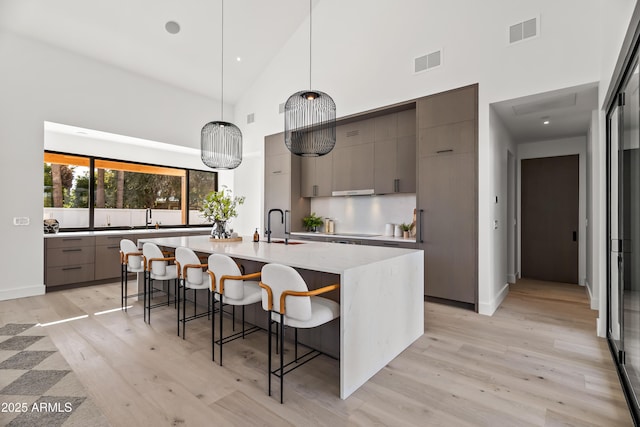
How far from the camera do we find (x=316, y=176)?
576cm

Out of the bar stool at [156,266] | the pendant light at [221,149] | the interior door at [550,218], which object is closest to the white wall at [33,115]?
the pendant light at [221,149]

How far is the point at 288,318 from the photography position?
6.69ft

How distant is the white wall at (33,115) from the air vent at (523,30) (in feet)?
19.6

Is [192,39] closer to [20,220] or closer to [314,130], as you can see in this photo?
[314,130]

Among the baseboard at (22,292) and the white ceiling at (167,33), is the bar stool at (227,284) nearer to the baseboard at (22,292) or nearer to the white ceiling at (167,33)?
the baseboard at (22,292)

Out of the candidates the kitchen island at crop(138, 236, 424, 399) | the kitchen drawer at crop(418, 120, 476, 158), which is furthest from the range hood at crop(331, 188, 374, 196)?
the kitchen island at crop(138, 236, 424, 399)

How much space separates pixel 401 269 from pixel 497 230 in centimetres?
227

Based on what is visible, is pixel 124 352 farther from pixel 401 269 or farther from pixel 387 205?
pixel 387 205

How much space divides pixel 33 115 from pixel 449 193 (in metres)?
6.05

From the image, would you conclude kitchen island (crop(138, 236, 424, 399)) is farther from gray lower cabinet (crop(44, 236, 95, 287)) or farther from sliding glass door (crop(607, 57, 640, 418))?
gray lower cabinet (crop(44, 236, 95, 287))

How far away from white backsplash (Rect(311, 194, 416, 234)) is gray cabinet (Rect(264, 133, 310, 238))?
43cm

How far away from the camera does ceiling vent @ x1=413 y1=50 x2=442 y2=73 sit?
406cm

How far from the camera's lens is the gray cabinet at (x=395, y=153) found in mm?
4562

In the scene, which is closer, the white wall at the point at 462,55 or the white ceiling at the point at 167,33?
the white wall at the point at 462,55
